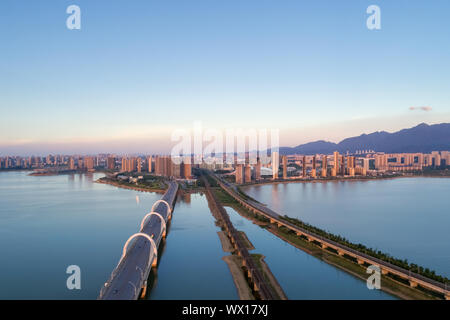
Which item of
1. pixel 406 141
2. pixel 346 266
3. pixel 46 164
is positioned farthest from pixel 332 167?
pixel 406 141

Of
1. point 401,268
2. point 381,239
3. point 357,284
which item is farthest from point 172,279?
point 381,239

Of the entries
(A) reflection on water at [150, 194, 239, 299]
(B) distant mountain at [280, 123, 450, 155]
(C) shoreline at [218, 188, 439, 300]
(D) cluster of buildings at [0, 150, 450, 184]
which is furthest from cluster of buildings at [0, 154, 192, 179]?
(B) distant mountain at [280, 123, 450, 155]

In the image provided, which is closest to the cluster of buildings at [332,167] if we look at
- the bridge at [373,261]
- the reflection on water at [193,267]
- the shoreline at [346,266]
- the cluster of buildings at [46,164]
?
the reflection on water at [193,267]

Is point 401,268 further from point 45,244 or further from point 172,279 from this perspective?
Answer: point 45,244

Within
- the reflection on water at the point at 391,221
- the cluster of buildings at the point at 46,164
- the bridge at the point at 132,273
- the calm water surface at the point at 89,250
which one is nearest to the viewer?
the bridge at the point at 132,273

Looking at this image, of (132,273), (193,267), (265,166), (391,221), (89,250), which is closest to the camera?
(132,273)

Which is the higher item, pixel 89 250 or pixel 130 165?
pixel 130 165

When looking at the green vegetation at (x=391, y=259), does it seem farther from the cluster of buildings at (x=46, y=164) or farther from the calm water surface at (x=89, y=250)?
the cluster of buildings at (x=46, y=164)

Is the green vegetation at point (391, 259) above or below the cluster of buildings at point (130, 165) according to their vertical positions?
below

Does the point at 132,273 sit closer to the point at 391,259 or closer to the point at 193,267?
the point at 193,267
